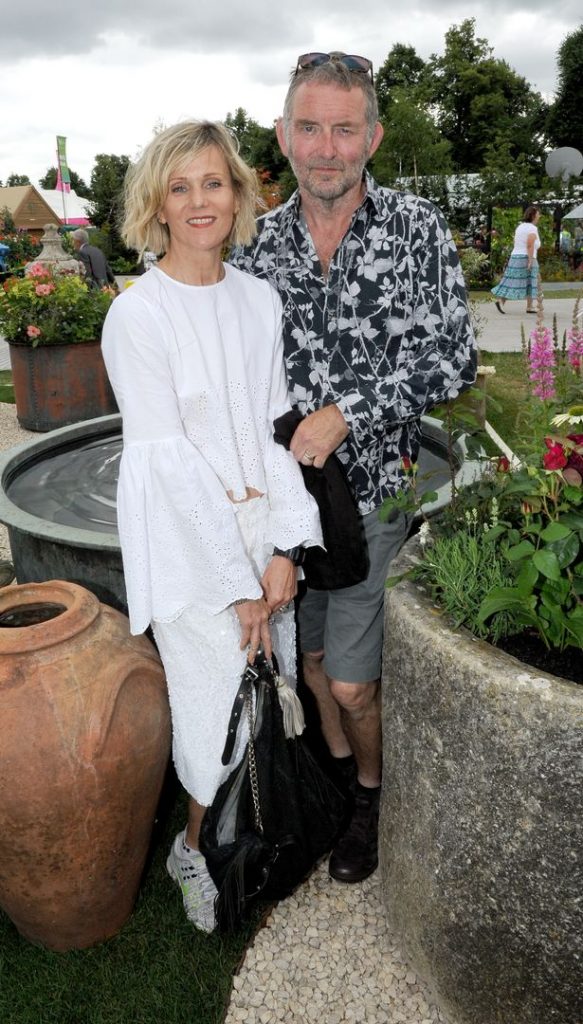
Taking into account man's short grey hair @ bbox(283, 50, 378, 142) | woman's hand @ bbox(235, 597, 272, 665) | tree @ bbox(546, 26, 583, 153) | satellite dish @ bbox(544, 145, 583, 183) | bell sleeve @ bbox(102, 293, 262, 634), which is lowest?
woman's hand @ bbox(235, 597, 272, 665)

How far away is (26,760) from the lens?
221 centimetres

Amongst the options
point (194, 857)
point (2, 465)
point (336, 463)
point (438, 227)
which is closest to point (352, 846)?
point (194, 857)

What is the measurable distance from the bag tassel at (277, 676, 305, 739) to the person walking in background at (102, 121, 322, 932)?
12 centimetres

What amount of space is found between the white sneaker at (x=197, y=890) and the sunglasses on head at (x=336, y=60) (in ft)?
7.73

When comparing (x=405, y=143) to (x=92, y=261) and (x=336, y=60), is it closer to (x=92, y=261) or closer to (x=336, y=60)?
(x=92, y=261)

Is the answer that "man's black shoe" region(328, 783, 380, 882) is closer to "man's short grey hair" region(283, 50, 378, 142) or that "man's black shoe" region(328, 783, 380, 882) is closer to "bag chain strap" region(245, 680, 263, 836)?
"bag chain strap" region(245, 680, 263, 836)

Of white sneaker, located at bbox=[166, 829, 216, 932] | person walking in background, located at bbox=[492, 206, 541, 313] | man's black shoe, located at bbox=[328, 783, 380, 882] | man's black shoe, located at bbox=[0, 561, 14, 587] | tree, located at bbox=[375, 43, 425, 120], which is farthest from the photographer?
tree, located at bbox=[375, 43, 425, 120]

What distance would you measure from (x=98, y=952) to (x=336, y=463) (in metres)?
1.64

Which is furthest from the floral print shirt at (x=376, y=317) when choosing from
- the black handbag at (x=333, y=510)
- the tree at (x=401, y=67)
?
the tree at (x=401, y=67)

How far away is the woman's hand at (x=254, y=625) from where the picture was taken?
2.28 meters

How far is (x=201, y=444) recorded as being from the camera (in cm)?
224

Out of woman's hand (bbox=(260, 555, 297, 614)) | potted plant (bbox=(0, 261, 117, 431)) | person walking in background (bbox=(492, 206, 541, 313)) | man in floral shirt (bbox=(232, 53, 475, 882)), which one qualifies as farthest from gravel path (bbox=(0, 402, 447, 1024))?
person walking in background (bbox=(492, 206, 541, 313))

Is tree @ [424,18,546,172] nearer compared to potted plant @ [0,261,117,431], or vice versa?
potted plant @ [0,261,117,431]

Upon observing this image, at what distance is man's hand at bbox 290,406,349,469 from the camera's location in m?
2.36
